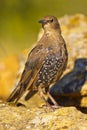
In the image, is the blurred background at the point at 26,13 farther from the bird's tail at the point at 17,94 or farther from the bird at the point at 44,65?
the bird's tail at the point at 17,94

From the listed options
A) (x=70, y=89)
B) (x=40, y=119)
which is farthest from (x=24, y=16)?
(x=40, y=119)

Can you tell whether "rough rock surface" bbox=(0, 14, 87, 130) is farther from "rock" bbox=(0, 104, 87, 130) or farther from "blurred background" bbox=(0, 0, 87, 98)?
"blurred background" bbox=(0, 0, 87, 98)

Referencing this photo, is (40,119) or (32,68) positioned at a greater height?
(32,68)

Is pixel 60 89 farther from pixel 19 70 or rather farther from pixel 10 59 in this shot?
pixel 10 59

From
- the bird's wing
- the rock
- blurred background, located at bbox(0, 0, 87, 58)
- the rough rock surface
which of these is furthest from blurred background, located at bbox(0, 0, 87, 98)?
the rock

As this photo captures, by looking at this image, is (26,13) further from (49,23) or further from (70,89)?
(49,23)

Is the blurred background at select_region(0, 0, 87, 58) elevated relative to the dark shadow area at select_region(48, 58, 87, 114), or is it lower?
elevated
